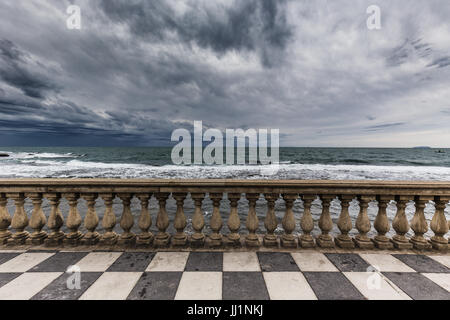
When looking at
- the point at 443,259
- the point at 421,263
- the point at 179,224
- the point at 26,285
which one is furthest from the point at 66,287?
the point at 443,259

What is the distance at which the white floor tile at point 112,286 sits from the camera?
66.2 inches

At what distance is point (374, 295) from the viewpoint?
1.71 m

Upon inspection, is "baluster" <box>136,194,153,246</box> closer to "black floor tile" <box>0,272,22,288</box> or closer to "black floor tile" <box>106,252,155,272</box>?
"black floor tile" <box>106,252,155,272</box>

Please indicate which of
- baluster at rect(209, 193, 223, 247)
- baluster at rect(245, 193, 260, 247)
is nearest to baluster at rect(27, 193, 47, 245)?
baluster at rect(209, 193, 223, 247)

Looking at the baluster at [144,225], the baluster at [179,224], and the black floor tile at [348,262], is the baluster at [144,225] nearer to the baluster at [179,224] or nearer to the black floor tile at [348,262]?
the baluster at [179,224]

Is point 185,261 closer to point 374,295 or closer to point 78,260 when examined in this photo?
point 78,260

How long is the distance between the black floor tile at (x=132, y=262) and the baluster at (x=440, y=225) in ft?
11.7

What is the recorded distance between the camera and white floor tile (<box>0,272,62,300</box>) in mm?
1690

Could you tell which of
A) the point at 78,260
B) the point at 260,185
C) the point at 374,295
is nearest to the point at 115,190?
the point at 78,260

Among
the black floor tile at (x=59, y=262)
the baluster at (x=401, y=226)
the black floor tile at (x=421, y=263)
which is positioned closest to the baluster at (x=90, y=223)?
the black floor tile at (x=59, y=262)

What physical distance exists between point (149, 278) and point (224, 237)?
1.04 m

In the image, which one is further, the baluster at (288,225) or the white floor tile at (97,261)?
the baluster at (288,225)

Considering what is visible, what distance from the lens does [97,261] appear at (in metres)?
2.20

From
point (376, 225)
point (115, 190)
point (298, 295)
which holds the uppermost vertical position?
point (115, 190)
